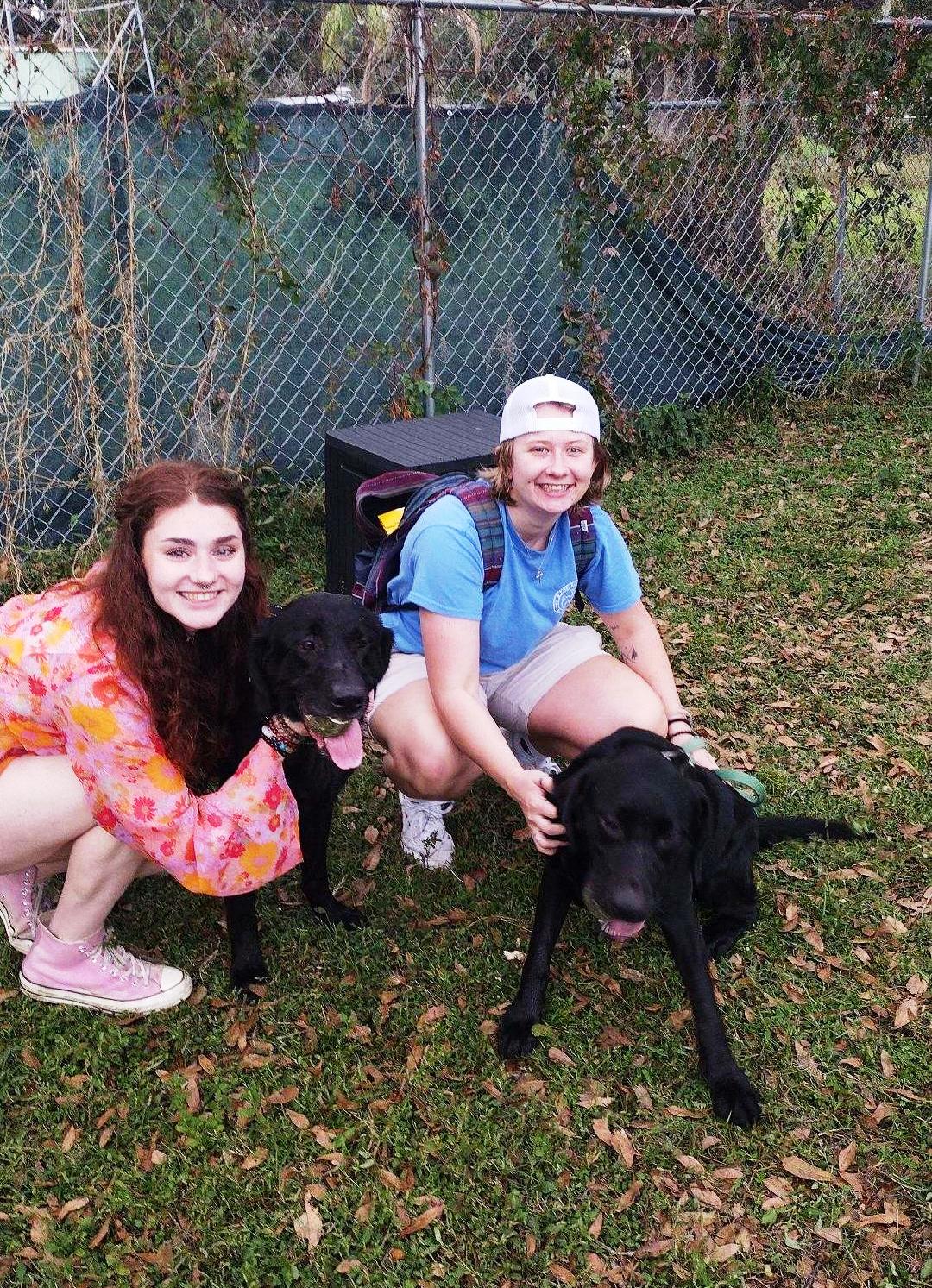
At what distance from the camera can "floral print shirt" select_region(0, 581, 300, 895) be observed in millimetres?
2406

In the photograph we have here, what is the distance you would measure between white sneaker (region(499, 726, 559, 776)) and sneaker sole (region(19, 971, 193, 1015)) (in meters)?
1.20

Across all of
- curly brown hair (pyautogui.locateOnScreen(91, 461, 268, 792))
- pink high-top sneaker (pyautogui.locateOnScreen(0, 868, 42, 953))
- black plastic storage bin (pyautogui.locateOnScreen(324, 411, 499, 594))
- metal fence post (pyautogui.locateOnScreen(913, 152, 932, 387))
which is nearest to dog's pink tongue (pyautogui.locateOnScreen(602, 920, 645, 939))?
curly brown hair (pyautogui.locateOnScreen(91, 461, 268, 792))

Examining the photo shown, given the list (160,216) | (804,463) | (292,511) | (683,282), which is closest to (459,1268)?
(292,511)

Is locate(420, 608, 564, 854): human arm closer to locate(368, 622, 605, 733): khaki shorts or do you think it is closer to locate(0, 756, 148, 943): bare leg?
locate(368, 622, 605, 733): khaki shorts

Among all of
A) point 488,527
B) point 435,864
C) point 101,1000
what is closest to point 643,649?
point 488,527

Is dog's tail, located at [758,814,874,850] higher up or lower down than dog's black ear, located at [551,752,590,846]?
lower down

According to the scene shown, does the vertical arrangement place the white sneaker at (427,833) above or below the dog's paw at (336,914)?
above

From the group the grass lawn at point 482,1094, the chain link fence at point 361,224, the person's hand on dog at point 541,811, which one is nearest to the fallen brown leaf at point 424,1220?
the grass lawn at point 482,1094

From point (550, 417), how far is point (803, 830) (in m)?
1.40

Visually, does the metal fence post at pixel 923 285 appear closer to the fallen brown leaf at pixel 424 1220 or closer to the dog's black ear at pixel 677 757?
the dog's black ear at pixel 677 757

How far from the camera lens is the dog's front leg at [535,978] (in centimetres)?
257

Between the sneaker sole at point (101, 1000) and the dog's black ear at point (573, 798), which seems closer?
the dog's black ear at point (573, 798)

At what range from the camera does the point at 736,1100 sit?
2432mm

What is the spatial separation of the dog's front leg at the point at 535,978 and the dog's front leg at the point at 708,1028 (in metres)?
0.26
